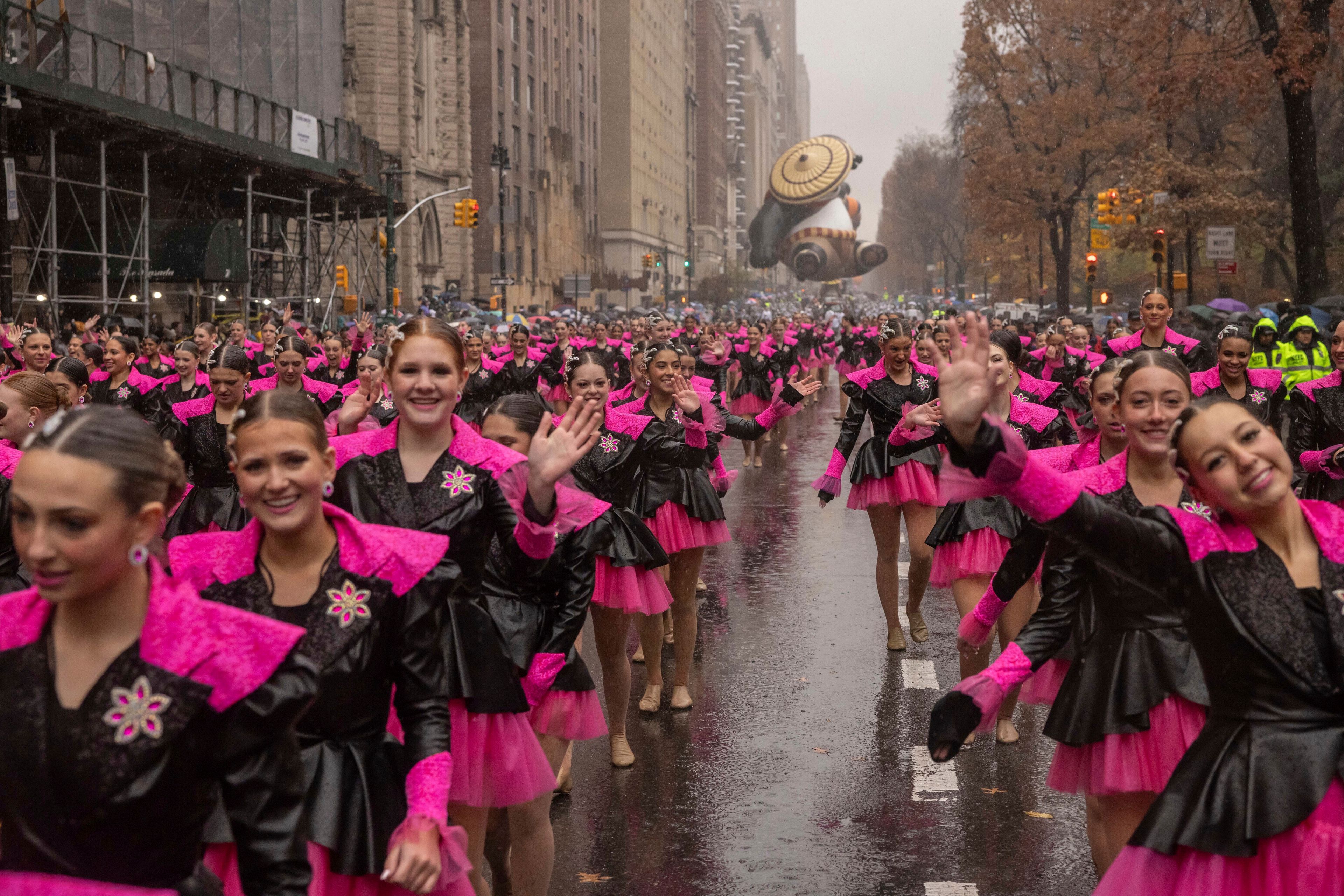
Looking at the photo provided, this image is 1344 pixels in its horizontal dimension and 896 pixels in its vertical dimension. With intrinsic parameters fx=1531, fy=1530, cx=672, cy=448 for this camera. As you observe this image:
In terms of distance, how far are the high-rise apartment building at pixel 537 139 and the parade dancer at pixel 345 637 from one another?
182 ft

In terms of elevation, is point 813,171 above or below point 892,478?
above

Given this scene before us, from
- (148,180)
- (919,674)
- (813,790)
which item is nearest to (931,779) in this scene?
(813,790)

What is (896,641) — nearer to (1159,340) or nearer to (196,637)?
(1159,340)

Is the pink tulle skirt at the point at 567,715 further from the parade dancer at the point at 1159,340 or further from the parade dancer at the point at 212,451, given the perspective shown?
the parade dancer at the point at 1159,340

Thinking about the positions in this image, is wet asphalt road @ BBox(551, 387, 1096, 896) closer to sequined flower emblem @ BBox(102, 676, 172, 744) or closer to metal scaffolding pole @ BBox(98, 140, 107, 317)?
sequined flower emblem @ BBox(102, 676, 172, 744)

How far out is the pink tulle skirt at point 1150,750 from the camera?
15.3 ft

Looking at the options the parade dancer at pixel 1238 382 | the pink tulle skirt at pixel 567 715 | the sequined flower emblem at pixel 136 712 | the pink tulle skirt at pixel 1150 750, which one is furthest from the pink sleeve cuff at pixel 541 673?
the parade dancer at pixel 1238 382

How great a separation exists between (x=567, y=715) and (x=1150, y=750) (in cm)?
212

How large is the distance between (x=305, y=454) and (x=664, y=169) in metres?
131

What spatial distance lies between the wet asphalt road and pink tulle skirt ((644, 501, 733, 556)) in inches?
36.8

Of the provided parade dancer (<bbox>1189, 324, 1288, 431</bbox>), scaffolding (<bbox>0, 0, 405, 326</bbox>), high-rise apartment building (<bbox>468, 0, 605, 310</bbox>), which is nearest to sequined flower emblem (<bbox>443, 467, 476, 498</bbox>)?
parade dancer (<bbox>1189, 324, 1288, 431</bbox>)

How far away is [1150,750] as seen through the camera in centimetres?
471

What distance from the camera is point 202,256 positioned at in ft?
103

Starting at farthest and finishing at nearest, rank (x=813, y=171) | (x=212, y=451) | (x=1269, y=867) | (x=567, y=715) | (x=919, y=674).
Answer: (x=813, y=171) → (x=919, y=674) → (x=212, y=451) → (x=567, y=715) → (x=1269, y=867)
